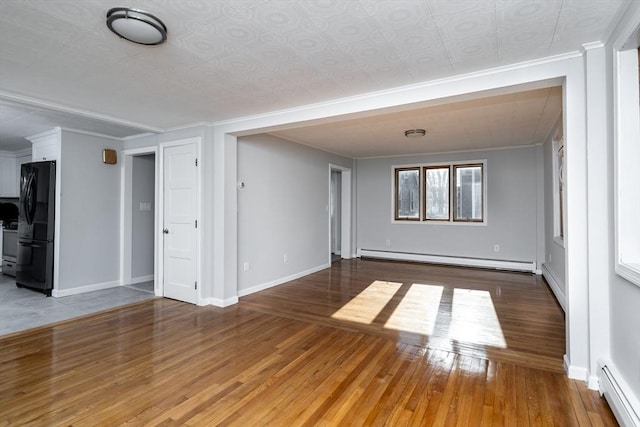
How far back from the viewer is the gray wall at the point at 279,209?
4.73 metres

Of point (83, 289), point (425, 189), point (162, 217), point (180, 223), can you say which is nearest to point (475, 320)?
point (180, 223)

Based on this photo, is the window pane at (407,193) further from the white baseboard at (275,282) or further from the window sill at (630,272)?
the window sill at (630,272)

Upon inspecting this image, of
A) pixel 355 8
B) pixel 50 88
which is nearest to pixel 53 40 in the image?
pixel 50 88

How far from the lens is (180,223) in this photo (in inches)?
176

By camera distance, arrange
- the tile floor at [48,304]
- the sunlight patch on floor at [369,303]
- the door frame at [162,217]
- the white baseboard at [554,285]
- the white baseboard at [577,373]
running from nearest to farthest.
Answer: the white baseboard at [577,373] → the tile floor at [48,304] → the sunlight patch on floor at [369,303] → the white baseboard at [554,285] → the door frame at [162,217]

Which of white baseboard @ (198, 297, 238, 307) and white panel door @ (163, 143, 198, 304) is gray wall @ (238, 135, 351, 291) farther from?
white panel door @ (163, 143, 198, 304)

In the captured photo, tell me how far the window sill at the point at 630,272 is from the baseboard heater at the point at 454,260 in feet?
15.6

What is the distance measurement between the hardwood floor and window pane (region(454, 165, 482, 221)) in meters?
2.72

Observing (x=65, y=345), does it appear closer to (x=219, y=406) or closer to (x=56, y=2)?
(x=219, y=406)

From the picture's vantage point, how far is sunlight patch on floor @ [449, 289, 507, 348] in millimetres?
3107

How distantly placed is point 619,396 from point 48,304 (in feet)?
18.4

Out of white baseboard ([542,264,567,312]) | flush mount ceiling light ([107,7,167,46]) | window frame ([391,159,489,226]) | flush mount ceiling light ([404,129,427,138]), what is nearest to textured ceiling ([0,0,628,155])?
flush mount ceiling light ([107,7,167,46])

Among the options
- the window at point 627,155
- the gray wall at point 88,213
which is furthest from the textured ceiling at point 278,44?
the gray wall at point 88,213

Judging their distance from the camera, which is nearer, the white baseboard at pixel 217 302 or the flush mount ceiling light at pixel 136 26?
the flush mount ceiling light at pixel 136 26
